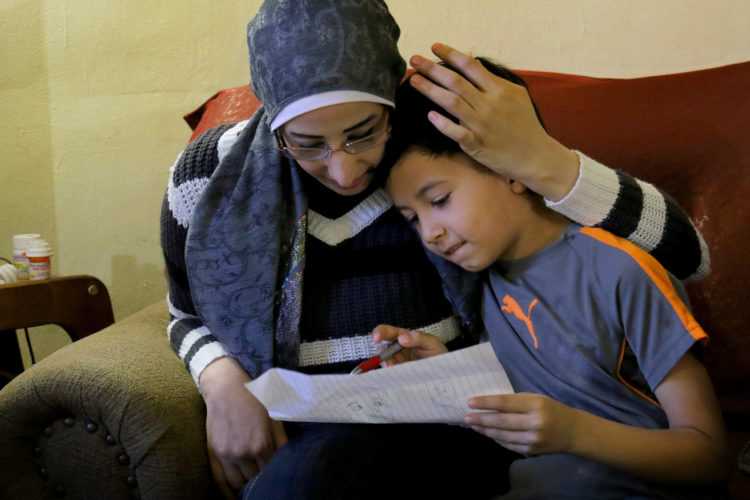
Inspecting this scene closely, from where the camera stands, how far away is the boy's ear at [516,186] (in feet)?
3.33

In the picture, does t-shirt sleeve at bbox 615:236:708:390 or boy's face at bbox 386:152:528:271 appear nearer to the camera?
t-shirt sleeve at bbox 615:236:708:390

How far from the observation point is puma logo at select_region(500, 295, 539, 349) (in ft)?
3.29

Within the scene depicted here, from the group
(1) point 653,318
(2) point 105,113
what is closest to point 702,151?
(1) point 653,318

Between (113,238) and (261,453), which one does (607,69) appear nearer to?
(261,453)

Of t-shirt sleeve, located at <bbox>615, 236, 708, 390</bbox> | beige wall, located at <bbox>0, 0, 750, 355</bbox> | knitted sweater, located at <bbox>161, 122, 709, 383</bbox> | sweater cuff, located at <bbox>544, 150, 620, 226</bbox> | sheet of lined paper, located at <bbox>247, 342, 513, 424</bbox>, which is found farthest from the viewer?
beige wall, located at <bbox>0, 0, 750, 355</bbox>

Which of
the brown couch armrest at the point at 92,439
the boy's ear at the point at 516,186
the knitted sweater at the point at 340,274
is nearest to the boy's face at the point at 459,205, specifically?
the boy's ear at the point at 516,186

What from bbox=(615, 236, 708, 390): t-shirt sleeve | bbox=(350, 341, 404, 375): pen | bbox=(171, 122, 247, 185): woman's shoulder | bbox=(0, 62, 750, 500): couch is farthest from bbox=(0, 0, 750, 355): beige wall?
bbox=(615, 236, 708, 390): t-shirt sleeve

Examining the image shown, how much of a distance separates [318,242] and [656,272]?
0.50 m

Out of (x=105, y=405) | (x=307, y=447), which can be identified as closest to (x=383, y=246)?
(x=307, y=447)

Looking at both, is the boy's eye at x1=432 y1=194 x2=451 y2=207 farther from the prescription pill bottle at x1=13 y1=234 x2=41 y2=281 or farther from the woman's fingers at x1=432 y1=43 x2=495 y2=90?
the prescription pill bottle at x1=13 y1=234 x2=41 y2=281

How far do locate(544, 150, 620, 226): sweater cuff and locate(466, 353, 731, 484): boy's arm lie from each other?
0.23m

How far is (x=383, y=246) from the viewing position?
110cm

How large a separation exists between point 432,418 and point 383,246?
14.8 inches

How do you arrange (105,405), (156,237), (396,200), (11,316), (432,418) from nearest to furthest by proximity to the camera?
(432,418)
(105,405)
(396,200)
(11,316)
(156,237)
